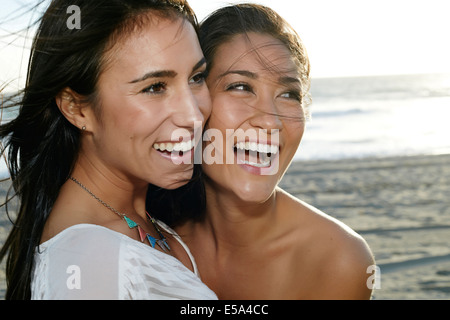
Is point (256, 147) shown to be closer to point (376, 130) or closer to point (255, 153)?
point (255, 153)

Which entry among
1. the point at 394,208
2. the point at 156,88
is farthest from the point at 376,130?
the point at 156,88

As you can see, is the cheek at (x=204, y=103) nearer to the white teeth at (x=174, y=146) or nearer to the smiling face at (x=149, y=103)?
the smiling face at (x=149, y=103)

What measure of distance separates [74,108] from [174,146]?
0.52 metres

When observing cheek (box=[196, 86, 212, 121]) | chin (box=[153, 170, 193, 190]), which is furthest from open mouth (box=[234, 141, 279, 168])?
chin (box=[153, 170, 193, 190])

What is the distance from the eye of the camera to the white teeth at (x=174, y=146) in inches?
103

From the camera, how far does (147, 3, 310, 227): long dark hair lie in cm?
322

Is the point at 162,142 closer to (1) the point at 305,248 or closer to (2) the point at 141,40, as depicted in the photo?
(2) the point at 141,40

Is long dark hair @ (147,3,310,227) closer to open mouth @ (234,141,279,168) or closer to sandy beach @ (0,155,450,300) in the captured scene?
open mouth @ (234,141,279,168)

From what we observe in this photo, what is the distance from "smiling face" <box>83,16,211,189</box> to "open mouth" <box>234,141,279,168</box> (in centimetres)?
47

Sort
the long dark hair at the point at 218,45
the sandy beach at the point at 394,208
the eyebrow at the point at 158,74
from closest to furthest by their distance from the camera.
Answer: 1. the eyebrow at the point at 158,74
2. the long dark hair at the point at 218,45
3. the sandy beach at the point at 394,208

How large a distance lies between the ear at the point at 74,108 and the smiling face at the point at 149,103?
0.05 meters

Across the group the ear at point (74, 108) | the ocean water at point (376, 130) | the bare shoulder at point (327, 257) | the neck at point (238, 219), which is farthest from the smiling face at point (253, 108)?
the ocean water at point (376, 130)
